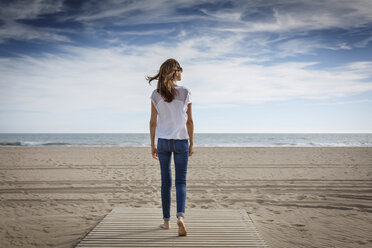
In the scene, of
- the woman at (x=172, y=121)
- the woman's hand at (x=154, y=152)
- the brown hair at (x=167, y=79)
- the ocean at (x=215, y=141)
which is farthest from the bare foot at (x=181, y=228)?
the ocean at (x=215, y=141)

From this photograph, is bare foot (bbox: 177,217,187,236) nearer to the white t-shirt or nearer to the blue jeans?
the blue jeans

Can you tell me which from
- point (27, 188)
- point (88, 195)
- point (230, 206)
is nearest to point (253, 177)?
point (230, 206)

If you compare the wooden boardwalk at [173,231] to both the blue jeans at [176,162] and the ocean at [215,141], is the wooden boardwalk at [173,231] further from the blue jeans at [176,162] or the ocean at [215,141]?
the ocean at [215,141]

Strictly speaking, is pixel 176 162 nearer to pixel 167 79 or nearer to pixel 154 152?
pixel 154 152

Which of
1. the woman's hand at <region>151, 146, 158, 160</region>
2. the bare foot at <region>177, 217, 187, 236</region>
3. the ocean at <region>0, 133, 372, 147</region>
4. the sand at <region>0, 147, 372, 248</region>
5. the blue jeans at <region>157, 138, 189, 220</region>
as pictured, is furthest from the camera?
the ocean at <region>0, 133, 372, 147</region>

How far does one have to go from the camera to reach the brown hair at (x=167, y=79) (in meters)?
2.57

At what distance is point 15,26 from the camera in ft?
49.1

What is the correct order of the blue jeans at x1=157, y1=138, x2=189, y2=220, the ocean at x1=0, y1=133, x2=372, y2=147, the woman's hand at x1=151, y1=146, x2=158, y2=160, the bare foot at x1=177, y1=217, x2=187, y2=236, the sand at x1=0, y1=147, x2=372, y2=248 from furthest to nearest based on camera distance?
the ocean at x1=0, y1=133, x2=372, y2=147 < the sand at x1=0, y1=147, x2=372, y2=248 < the woman's hand at x1=151, y1=146, x2=158, y2=160 < the bare foot at x1=177, y1=217, x2=187, y2=236 < the blue jeans at x1=157, y1=138, x2=189, y2=220

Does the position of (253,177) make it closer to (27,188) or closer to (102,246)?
(102,246)

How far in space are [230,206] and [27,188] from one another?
5.14 meters

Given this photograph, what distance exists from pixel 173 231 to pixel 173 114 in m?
1.50

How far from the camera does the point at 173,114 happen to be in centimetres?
263

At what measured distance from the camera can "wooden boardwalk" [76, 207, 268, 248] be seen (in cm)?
257

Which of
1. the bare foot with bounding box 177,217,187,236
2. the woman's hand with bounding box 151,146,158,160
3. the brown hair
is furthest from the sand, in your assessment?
the brown hair
